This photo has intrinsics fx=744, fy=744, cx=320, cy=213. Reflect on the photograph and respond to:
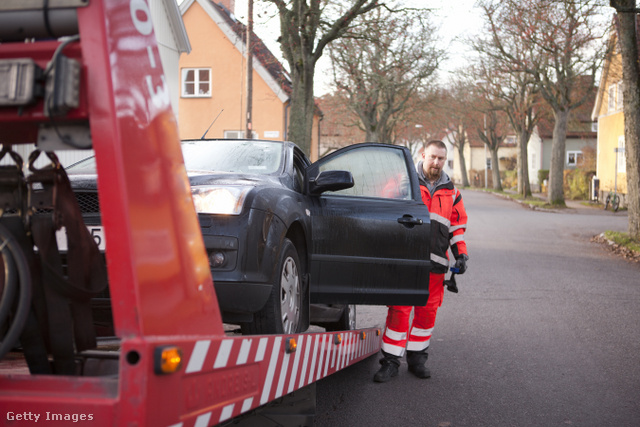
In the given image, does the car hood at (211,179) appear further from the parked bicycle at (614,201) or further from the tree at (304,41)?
the parked bicycle at (614,201)

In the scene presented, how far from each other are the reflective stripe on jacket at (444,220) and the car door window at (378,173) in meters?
0.41

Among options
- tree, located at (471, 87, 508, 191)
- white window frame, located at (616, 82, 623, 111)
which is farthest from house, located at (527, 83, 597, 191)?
white window frame, located at (616, 82, 623, 111)

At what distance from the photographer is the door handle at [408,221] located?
5812 mm

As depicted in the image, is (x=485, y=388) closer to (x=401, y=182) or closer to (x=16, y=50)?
A: (x=401, y=182)

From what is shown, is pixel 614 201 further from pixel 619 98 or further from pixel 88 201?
pixel 88 201

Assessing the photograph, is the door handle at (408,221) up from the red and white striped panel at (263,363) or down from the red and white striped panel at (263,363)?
up

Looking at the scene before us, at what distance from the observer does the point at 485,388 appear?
18.9 ft

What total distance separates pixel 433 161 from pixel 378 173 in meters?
0.69

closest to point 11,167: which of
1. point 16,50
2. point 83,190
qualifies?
point 16,50

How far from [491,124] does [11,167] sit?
211 feet

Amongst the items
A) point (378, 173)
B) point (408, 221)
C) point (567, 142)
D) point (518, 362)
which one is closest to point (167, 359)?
point (408, 221)

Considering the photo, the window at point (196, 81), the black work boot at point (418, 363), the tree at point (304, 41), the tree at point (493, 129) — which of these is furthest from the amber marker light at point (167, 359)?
the tree at point (493, 129)

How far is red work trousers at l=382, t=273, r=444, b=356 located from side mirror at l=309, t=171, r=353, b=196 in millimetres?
1532

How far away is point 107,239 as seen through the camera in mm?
2279
